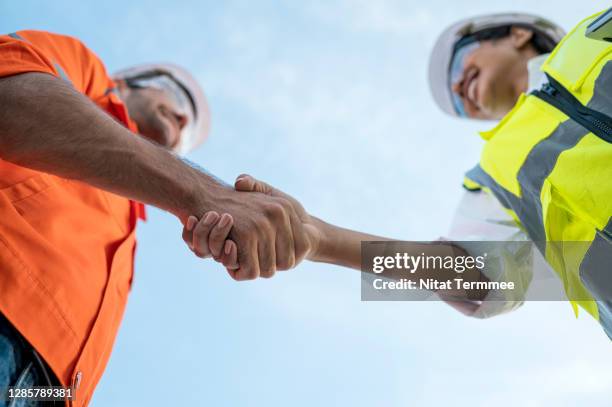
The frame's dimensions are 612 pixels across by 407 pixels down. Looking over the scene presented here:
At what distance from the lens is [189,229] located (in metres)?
2.68

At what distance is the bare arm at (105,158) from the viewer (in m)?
2.24

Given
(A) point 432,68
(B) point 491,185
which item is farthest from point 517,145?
(A) point 432,68

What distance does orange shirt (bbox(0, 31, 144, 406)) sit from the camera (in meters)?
2.25

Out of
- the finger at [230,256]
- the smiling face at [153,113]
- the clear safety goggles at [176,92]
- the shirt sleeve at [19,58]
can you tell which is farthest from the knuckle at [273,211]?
the clear safety goggles at [176,92]

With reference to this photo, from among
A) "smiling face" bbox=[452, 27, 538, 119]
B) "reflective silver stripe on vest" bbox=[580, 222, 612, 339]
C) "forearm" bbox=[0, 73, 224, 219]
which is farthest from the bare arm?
"smiling face" bbox=[452, 27, 538, 119]

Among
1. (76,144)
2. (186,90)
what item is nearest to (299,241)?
(76,144)

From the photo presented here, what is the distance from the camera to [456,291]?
330cm

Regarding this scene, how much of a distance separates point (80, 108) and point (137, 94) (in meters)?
3.04

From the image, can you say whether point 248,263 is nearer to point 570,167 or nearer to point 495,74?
point 570,167

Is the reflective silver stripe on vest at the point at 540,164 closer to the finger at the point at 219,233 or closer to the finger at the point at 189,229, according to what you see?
the finger at the point at 219,233

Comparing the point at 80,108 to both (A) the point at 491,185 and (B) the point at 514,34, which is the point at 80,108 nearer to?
(A) the point at 491,185

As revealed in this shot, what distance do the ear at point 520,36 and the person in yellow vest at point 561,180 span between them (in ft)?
4.99

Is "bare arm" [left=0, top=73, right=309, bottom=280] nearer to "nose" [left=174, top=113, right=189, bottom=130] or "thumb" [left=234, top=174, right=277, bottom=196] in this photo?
"thumb" [left=234, top=174, right=277, bottom=196]

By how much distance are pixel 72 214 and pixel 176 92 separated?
353 cm
